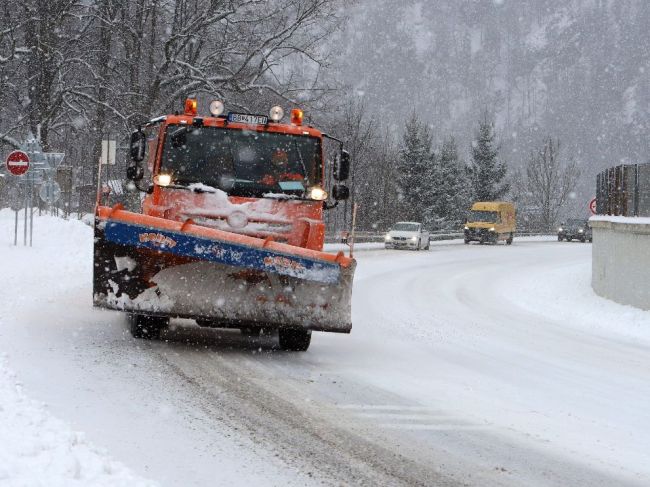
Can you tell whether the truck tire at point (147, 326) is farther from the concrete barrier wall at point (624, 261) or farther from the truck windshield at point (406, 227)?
the truck windshield at point (406, 227)

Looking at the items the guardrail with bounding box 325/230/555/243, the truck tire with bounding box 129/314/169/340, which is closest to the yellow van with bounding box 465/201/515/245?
the guardrail with bounding box 325/230/555/243

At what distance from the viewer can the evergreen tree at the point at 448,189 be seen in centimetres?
6006

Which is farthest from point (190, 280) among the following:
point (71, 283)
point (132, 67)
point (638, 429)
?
point (132, 67)

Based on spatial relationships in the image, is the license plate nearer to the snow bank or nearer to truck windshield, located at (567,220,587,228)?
the snow bank

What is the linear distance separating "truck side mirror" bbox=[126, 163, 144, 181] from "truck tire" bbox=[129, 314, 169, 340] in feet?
5.66

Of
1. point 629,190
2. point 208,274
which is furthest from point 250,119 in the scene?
point 629,190

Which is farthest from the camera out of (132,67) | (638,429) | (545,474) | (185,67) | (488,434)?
(132,67)

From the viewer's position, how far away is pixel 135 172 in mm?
10242

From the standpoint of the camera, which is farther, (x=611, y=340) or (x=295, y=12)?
(x=295, y=12)

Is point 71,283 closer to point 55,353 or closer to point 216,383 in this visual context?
point 55,353

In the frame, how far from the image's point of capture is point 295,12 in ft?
106

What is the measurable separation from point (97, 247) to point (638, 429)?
5162 mm

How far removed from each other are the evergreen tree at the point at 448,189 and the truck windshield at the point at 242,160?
162 feet

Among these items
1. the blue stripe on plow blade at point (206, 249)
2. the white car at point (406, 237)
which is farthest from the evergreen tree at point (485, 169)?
the blue stripe on plow blade at point (206, 249)
